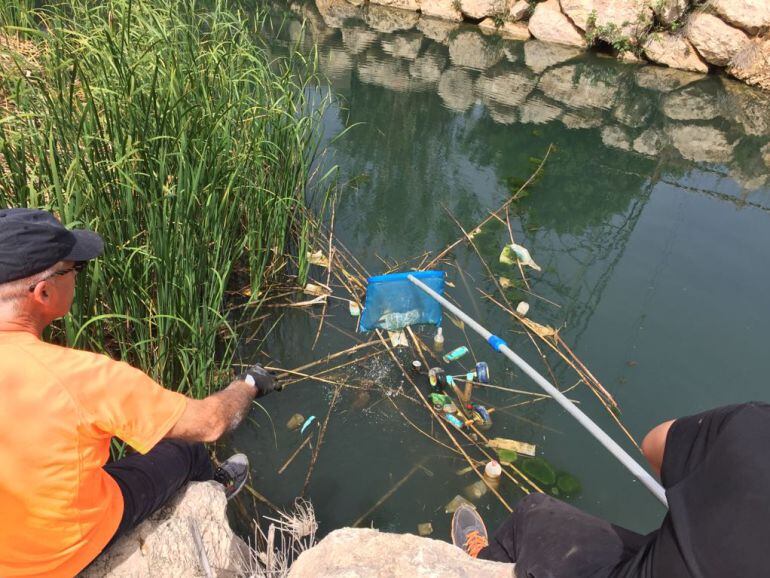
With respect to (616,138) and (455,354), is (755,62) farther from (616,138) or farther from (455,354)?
(455,354)

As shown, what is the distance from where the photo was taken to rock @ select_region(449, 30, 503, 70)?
31.9 ft

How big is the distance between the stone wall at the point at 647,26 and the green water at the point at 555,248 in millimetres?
860

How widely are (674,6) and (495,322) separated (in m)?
10.0

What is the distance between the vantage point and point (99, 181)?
7.32 feet

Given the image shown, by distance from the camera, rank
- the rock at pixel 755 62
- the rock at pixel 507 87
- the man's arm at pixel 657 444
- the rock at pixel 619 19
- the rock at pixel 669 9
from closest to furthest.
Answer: the man's arm at pixel 657 444 < the rock at pixel 507 87 < the rock at pixel 755 62 < the rock at pixel 669 9 < the rock at pixel 619 19

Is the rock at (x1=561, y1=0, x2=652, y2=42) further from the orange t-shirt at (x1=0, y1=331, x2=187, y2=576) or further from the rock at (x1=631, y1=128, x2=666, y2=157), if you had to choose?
the orange t-shirt at (x1=0, y1=331, x2=187, y2=576)

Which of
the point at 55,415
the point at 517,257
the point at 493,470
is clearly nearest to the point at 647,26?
the point at 517,257

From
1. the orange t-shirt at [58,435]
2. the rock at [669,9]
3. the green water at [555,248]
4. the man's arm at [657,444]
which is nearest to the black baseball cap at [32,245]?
the orange t-shirt at [58,435]

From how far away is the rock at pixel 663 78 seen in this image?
943cm

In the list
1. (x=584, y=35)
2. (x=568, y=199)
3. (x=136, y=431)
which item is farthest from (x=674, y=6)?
(x=136, y=431)

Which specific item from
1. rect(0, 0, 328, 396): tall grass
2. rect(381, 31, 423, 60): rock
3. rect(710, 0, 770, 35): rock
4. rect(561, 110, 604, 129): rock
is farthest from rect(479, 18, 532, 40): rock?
rect(0, 0, 328, 396): tall grass

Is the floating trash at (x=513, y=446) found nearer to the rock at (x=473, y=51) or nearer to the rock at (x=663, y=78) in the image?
the rock at (x=473, y=51)

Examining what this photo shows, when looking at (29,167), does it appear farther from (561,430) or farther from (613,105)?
(613,105)

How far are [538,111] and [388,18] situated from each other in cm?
584
